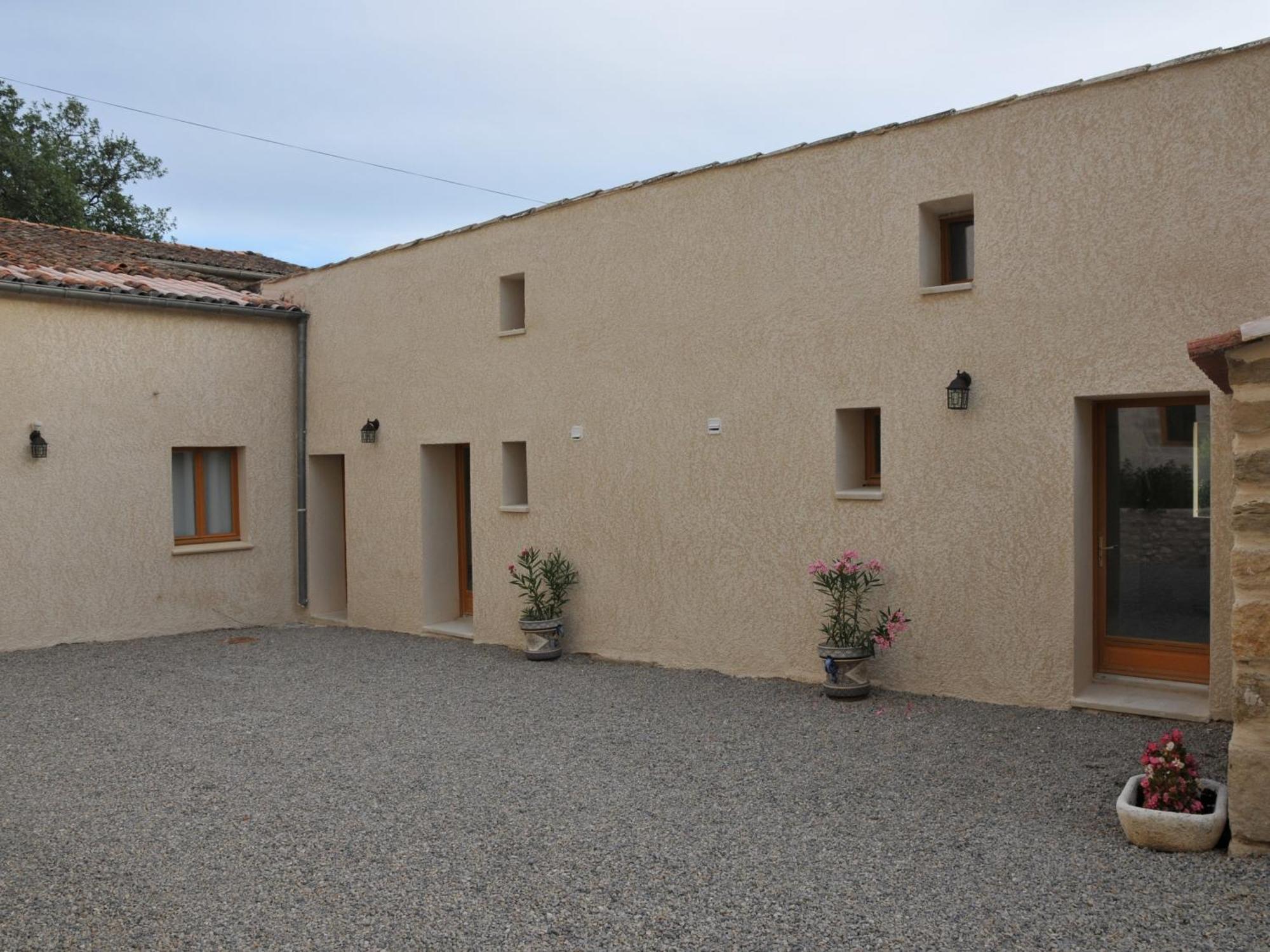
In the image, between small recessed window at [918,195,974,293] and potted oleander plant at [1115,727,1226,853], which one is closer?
potted oleander plant at [1115,727,1226,853]

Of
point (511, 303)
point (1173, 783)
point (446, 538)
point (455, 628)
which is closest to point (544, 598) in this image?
point (455, 628)

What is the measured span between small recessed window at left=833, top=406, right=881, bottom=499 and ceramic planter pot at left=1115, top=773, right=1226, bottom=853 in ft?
11.0

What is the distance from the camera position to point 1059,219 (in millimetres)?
6355

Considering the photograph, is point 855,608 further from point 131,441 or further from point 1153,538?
point 131,441

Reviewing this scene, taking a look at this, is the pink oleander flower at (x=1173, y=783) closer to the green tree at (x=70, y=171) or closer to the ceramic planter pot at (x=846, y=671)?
the ceramic planter pot at (x=846, y=671)

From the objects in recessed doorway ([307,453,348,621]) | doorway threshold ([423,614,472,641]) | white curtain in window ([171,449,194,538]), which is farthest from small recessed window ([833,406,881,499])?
white curtain in window ([171,449,194,538])

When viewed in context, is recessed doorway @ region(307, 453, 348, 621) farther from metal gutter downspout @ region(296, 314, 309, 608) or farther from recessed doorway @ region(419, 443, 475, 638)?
recessed doorway @ region(419, 443, 475, 638)

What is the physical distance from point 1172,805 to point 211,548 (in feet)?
32.1

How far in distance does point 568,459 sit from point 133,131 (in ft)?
71.0

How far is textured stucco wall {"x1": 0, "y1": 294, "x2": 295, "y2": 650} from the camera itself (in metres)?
9.61

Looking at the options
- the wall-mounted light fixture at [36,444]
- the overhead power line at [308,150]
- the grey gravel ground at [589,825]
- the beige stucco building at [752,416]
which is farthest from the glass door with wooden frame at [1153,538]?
the overhead power line at [308,150]

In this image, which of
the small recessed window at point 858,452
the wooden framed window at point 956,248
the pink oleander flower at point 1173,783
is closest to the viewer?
the pink oleander flower at point 1173,783

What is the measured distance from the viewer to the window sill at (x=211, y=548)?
35.4ft

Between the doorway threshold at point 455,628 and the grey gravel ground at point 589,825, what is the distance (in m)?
2.28
